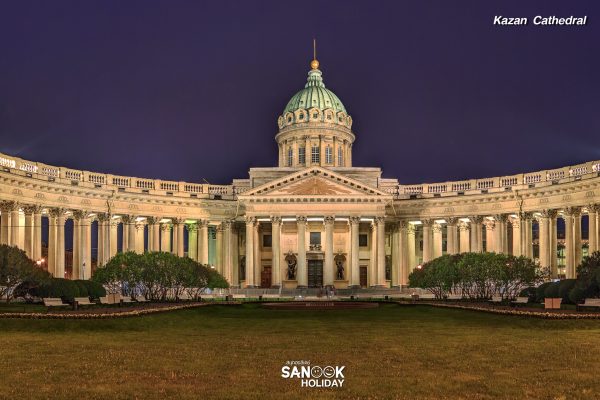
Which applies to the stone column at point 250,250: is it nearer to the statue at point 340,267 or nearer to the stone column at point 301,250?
the stone column at point 301,250

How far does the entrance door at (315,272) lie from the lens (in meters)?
89.4

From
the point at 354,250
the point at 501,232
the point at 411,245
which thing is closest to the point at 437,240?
the point at 411,245

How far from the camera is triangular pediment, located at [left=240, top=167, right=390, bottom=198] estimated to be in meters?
81.4

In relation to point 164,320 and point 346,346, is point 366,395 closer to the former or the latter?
point 346,346

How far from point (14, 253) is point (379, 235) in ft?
160

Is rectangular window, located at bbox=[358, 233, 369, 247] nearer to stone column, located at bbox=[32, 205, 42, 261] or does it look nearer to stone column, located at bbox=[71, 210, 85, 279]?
stone column, located at bbox=[71, 210, 85, 279]

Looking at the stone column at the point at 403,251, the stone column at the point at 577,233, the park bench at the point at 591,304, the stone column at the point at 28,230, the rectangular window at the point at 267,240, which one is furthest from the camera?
the rectangular window at the point at 267,240

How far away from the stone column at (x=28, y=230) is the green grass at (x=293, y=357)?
115 feet

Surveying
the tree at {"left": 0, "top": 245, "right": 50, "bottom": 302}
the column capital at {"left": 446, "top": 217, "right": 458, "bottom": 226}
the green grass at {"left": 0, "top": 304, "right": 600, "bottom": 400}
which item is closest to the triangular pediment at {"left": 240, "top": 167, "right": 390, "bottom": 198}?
the column capital at {"left": 446, "top": 217, "right": 458, "bottom": 226}

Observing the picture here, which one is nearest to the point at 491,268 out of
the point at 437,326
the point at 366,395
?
the point at 437,326

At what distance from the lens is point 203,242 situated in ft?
283

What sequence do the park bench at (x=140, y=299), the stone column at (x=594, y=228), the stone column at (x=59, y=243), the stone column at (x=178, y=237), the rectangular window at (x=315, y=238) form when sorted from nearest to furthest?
the park bench at (x=140, y=299)
the stone column at (x=594, y=228)
the stone column at (x=59, y=243)
the stone column at (x=178, y=237)
the rectangular window at (x=315, y=238)

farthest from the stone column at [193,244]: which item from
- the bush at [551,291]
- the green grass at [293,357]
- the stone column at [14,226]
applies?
the green grass at [293,357]

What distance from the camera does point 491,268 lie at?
5272 centimetres
